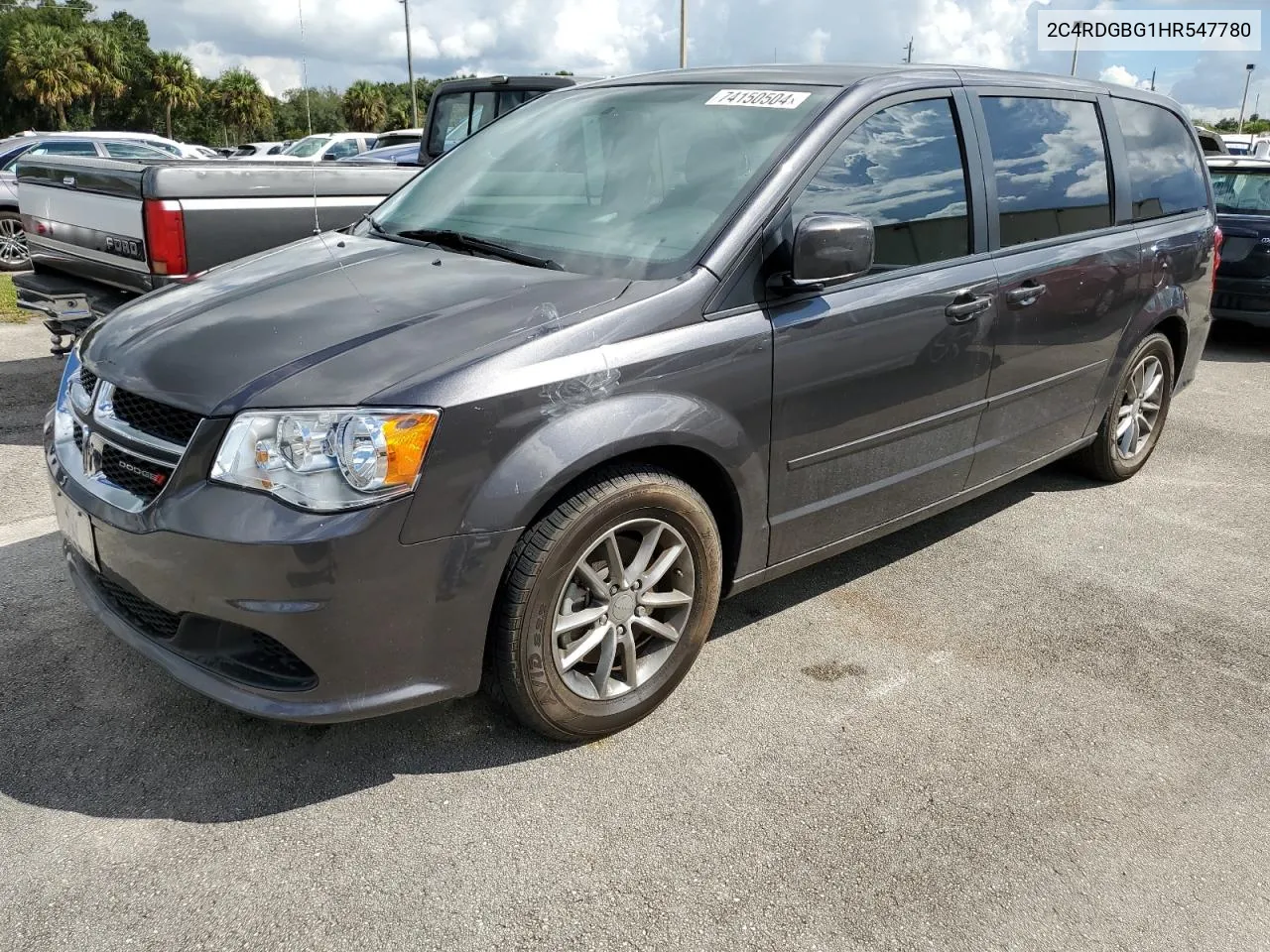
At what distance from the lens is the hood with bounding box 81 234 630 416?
2.49 m

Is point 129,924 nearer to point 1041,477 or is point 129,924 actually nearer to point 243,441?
point 243,441

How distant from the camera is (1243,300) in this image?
28.1ft

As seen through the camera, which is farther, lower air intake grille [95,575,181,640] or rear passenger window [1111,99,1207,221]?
rear passenger window [1111,99,1207,221]

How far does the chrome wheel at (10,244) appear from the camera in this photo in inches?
456

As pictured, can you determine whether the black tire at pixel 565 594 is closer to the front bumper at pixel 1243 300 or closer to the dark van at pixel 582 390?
the dark van at pixel 582 390

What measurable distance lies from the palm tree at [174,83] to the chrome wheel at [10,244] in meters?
54.8

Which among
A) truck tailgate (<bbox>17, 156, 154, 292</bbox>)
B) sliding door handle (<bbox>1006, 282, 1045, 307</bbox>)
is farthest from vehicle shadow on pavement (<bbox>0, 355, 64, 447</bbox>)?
sliding door handle (<bbox>1006, 282, 1045, 307</bbox>)

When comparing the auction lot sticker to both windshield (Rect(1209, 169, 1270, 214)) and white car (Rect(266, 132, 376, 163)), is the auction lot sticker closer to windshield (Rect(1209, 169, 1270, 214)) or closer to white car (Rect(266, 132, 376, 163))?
windshield (Rect(1209, 169, 1270, 214))

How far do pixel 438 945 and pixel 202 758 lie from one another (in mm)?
984

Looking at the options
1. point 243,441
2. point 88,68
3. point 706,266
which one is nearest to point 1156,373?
point 706,266

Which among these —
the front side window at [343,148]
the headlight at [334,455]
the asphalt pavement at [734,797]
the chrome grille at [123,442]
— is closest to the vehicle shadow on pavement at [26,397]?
the asphalt pavement at [734,797]

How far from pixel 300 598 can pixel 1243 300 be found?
28.2ft

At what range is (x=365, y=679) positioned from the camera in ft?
8.23

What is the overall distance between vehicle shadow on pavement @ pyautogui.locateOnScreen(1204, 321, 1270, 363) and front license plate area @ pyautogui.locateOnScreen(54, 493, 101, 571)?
815 centimetres
